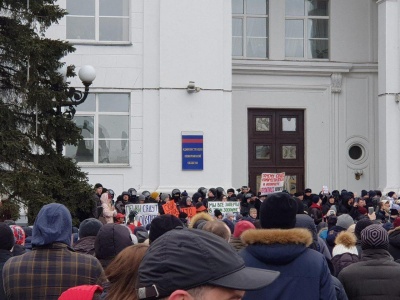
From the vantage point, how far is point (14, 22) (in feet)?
49.3

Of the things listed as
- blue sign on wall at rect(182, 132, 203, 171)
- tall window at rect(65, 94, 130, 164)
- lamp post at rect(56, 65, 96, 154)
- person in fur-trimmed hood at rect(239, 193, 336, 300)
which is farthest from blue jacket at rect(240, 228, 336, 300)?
tall window at rect(65, 94, 130, 164)

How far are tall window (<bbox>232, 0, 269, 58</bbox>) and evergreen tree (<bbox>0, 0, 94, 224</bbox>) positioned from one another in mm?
15738

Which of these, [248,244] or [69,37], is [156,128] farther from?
[248,244]

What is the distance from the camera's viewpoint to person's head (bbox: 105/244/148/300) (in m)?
4.09

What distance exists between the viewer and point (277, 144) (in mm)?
31281

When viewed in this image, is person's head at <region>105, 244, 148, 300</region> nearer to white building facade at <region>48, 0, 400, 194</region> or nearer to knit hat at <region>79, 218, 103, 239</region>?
knit hat at <region>79, 218, 103, 239</region>

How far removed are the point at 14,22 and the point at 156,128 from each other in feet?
38.6

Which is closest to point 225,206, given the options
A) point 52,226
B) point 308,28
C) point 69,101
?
point 69,101

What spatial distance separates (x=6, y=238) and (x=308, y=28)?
24.7 m

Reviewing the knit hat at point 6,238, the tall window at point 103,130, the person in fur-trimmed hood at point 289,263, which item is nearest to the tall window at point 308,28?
the tall window at point 103,130

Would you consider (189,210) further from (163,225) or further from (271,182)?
(163,225)

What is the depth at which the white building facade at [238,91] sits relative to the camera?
26453 mm

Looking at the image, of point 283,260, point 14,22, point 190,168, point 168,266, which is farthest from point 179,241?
point 190,168

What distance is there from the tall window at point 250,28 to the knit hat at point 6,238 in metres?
23.6
